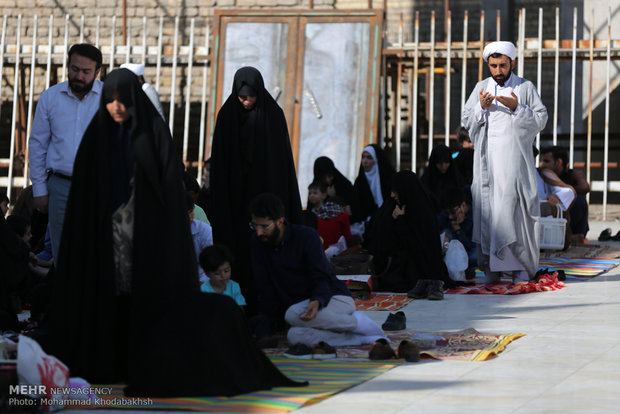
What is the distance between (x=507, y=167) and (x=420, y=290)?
107cm

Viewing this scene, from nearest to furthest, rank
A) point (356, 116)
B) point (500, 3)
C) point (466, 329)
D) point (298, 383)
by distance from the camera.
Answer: point (298, 383)
point (466, 329)
point (356, 116)
point (500, 3)

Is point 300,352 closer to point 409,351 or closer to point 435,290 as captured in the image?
point 409,351

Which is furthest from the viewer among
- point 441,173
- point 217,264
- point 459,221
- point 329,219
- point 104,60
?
point 104,60

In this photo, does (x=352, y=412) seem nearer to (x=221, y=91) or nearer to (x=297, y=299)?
(x=297, y=299)

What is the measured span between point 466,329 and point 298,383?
5.41 feet

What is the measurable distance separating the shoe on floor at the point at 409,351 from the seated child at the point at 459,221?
3.45m

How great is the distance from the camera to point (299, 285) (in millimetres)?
5082

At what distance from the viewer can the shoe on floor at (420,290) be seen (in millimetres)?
7031

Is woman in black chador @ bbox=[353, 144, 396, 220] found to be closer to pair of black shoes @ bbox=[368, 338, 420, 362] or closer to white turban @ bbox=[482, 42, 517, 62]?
white turban @ bbox=[482, 42, 517, 62]

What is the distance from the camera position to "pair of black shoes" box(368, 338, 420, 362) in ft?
15.0

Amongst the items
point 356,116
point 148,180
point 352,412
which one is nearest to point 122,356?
point 148,180

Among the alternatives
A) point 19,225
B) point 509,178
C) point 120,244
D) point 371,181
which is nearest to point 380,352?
point 120,244

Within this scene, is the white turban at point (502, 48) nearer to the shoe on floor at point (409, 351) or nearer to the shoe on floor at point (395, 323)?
the shoe on floor at point (395, 323)

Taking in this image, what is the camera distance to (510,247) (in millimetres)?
7453
